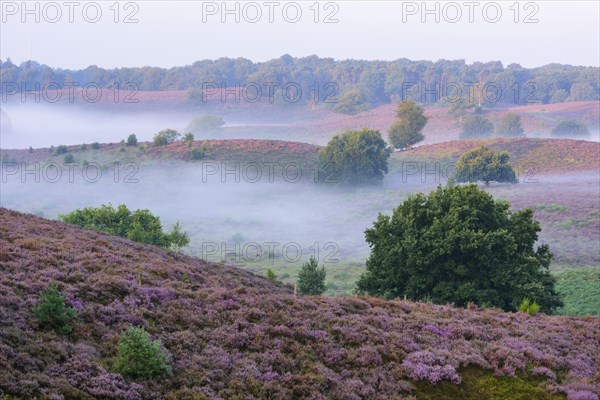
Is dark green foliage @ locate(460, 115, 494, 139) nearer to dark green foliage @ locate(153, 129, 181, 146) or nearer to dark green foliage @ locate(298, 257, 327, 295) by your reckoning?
dark green foliage @ locate(153, 129, 181, 146)

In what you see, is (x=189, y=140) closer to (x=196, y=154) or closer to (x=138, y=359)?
(x=196, y=154)

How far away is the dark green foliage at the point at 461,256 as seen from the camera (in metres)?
33.0

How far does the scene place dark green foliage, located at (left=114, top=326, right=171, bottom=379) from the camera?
1463cm

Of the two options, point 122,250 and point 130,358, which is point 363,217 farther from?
point 130,358

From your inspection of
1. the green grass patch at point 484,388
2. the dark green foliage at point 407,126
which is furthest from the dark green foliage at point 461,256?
the dark green foliage at point 407,126

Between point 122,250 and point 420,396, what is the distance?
15220 millimetres

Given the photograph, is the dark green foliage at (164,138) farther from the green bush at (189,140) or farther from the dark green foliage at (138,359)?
the dark green foliage at (138,359)

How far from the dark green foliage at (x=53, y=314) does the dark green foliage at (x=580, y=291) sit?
107 feet

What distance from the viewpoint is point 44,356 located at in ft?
47.9

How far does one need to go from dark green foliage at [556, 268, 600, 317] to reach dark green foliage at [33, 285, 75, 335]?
107 ft

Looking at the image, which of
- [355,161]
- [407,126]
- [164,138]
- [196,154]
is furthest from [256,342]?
[407,126]

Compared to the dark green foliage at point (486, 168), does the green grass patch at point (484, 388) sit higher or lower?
lower

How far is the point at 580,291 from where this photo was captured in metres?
46.2

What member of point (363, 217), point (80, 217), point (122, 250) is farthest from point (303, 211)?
point (122, 250)
